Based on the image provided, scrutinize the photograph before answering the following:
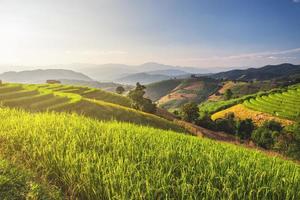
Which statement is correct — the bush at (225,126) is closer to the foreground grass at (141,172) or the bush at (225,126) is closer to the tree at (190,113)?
the tree at (190,113)

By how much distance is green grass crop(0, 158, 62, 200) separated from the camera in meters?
6.92

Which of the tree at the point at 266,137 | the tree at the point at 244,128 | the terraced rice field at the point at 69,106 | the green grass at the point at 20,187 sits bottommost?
the tree at the point at 244,128

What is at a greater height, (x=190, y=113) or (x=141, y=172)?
(x=141, y=172)

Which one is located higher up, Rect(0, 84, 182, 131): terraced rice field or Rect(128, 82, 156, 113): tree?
Rect(0, 84, 182, 131): terraced rice field

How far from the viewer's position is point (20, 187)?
7.45m

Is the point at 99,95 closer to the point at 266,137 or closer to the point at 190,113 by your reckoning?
the point at 190,113

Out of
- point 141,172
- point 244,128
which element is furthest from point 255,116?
point 141,172

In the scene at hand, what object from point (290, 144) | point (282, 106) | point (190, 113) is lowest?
point (290, 144)

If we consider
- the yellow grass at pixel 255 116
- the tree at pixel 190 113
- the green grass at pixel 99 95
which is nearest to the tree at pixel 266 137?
the tree at pixel 190 113

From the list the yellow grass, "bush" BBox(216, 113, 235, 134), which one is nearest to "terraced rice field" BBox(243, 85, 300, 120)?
the yellow grass

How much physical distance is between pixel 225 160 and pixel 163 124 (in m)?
37.0

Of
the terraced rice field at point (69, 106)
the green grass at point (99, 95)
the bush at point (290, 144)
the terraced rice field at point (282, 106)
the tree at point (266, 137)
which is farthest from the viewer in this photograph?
the terraced rice field at point (282, 106)

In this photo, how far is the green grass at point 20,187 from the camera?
6.92 m

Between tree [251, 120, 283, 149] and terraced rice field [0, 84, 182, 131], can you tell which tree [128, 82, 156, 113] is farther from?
tree [251, 120, 283, 149]
